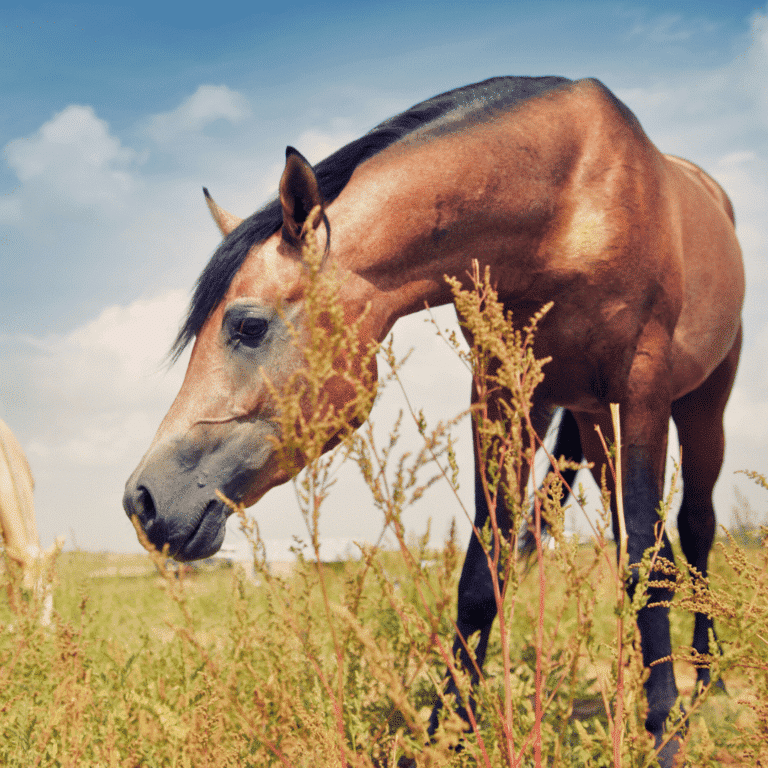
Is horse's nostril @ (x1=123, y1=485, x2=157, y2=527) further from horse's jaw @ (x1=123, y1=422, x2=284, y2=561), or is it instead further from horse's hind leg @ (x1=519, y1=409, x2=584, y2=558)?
horse's hind leg @ (x1=519, y1=409, x2=584, y2=558)

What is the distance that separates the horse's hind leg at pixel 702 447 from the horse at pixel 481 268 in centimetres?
118

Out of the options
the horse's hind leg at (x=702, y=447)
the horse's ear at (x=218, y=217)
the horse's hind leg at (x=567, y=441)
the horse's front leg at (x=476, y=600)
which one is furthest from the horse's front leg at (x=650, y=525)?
the horse's ear at (x=218, y=217)

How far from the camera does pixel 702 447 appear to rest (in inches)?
162

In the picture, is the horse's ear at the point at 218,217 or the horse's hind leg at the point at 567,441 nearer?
the horse's ear at the point at 218,217

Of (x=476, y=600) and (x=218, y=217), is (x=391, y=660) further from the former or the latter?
(x=218, y=217)

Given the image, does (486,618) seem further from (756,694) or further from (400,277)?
(400,277)

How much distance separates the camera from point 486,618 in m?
2.75

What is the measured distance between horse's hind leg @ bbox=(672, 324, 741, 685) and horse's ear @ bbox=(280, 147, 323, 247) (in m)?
2.89

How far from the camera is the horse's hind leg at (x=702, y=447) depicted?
412 cm

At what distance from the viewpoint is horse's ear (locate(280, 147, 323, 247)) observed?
2.16 m

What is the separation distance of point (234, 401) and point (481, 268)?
42.1 inches

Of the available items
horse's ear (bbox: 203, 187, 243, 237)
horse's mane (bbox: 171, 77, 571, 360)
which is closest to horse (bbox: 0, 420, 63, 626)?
horse's ear (bbox: 203, 187, 243, 237)

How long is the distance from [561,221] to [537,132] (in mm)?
386

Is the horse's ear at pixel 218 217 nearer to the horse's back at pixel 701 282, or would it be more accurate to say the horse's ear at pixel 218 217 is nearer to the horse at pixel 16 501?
the horse's back at pixel 701 282
